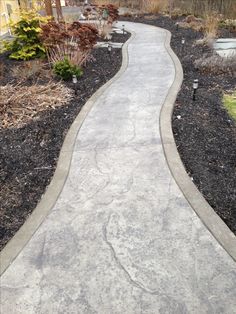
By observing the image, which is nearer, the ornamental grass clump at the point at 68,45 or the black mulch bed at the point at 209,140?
the black mulch bed at the point at 209,140

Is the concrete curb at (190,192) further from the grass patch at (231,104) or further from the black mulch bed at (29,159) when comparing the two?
the black mulch bed at (29,159)

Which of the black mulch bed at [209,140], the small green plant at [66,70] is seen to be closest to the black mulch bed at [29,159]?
the small green plant at [66,70]

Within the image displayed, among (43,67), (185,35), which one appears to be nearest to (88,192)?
(43,67)

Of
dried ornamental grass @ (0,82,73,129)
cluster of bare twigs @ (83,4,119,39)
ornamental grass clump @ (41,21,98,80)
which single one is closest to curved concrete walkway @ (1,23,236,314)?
dried ornamental grass @ (0,82,73,129)

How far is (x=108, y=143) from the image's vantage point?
15.6ft

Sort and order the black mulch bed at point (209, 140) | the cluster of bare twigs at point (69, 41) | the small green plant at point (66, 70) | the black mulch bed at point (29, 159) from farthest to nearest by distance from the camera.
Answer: the cluster of bare twigs at point (69, 41) → the small green plant at point (66, 70) → the black mulch bed at point (209, 140) → the black mulch bed at point (29, 159)

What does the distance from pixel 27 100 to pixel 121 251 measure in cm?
412

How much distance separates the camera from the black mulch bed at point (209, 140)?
3.67 metres

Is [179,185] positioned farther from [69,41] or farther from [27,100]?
[69,41]

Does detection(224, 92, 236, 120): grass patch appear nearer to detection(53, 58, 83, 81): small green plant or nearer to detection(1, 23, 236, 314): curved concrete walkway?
detection(1, 23, 236, 314): curved concrete walkway

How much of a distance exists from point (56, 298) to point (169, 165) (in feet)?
7.45

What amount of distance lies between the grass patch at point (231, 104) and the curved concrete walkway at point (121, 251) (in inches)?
77.1

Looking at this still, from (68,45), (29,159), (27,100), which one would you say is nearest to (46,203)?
(29,159)


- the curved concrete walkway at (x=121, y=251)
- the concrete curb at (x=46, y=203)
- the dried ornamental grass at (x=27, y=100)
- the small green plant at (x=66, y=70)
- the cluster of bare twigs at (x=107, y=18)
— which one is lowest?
the curved concrete walkway at (x=121, y=251)
